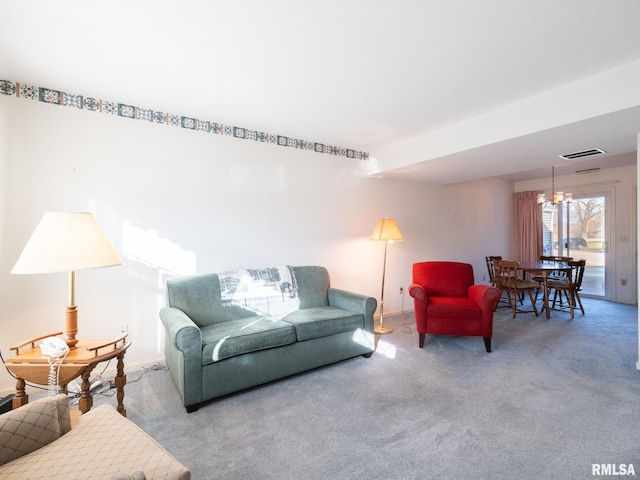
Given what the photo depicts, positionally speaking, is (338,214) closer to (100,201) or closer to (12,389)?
(100,201)

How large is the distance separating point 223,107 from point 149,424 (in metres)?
2.64

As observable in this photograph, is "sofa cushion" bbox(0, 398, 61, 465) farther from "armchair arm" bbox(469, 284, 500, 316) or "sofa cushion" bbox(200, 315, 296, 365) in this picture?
"armchair arm" bbox(469, 284, 500, 316)

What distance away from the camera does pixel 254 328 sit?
2.52m

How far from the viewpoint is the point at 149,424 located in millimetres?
1972

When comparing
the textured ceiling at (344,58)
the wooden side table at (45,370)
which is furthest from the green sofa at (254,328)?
the textured ceiling at (344,58)

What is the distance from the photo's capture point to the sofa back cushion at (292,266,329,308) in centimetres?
335

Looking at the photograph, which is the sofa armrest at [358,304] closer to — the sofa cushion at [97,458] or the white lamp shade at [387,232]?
the white lamp shade at [387,232]

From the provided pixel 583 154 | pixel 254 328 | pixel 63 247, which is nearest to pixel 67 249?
pixel 63 247

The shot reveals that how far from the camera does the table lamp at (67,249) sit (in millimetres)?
1588

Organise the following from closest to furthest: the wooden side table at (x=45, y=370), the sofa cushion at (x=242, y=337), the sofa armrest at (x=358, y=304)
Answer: the wooden side table at (x=45, y=370) < the sofa cushion at (x=242, y=337) < the sofa armrest at (x=358, y=304)

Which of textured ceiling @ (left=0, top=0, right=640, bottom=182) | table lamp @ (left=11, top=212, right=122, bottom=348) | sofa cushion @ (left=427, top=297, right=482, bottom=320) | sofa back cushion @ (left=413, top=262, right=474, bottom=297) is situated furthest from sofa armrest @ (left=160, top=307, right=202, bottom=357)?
sofa back cushion @ (left=413, top=262, right=474, bottom=297)

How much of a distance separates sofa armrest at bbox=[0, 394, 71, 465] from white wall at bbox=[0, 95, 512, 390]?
165 centimetres

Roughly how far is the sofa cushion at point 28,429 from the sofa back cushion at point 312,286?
2.29 meters

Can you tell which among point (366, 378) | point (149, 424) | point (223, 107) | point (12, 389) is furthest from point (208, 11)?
point (12, 389)
